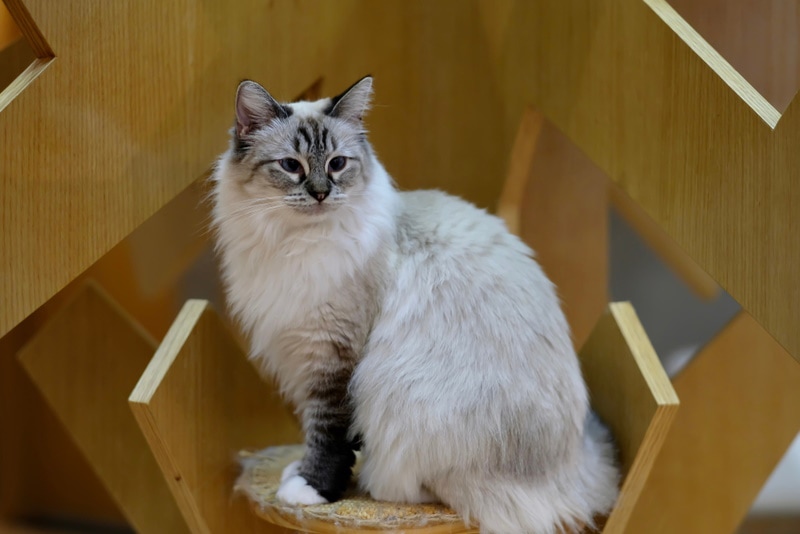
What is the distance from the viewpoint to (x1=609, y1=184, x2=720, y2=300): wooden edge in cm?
220

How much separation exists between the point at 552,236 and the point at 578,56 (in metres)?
0.52

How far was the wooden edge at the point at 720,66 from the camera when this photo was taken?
1341 millimetres

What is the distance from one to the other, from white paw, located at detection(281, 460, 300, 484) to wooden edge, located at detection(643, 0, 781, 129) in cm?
101

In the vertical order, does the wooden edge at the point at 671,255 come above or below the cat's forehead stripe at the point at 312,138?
below

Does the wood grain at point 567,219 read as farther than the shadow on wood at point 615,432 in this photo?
Yes

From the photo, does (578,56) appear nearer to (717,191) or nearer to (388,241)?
(717,191)

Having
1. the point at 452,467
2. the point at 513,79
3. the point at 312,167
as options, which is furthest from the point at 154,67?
the point at 452,467

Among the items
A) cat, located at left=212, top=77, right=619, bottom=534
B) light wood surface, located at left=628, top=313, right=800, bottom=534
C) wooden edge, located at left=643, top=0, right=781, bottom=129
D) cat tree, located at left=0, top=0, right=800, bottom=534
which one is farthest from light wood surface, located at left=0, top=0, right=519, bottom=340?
light wood surface, located at left=628, top=313, right=800, bottom=534

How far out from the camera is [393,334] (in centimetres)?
146

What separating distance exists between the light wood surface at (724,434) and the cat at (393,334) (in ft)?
2.38

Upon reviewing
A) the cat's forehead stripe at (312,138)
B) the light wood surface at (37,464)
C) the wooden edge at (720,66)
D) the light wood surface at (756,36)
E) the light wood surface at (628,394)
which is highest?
the light wood surface at (756,36)

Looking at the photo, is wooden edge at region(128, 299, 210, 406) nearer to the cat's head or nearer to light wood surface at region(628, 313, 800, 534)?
the cat's head

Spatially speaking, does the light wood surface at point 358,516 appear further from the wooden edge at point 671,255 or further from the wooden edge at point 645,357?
the wooden edge at point 671,255

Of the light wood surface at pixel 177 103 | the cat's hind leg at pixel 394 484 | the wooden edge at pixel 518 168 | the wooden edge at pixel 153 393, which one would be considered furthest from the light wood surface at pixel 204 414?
the wooden edge at pixel 518 168
